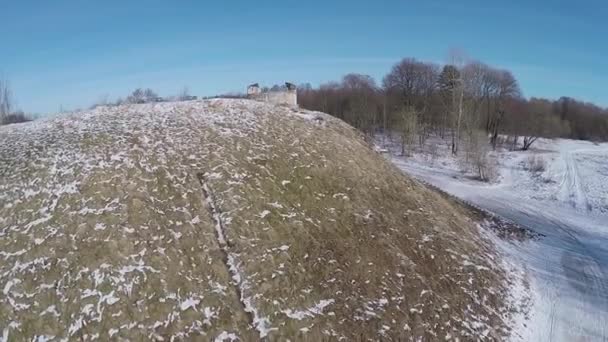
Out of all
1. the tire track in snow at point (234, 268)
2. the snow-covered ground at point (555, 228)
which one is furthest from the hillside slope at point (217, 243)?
the snow-covered ground at point (555, 228)

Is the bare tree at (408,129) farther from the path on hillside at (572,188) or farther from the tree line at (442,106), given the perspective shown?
the path on hillside at (572,188)

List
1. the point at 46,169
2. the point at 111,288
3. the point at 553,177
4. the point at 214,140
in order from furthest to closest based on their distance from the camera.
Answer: the point at 553,177 < the point at 214,140 < the point at 46,169 < the point at 111,288

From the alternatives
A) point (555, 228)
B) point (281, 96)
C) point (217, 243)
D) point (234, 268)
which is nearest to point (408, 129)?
point (281, 96)

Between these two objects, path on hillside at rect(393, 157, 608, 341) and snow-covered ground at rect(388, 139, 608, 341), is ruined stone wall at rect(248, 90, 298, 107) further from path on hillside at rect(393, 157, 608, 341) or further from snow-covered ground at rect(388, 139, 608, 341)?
path on hillside at rect(393, 157, 608, 341)

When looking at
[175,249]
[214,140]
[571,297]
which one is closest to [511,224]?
[571,297]

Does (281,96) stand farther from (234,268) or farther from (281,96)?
(234,268)

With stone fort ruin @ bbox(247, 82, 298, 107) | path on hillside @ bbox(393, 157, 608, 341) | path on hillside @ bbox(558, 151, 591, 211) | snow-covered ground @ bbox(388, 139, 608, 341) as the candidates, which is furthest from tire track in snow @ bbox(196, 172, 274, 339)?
path on hillside @ bbox(558, 151, 591, 211)

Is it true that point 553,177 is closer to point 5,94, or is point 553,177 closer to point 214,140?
point 214,140
